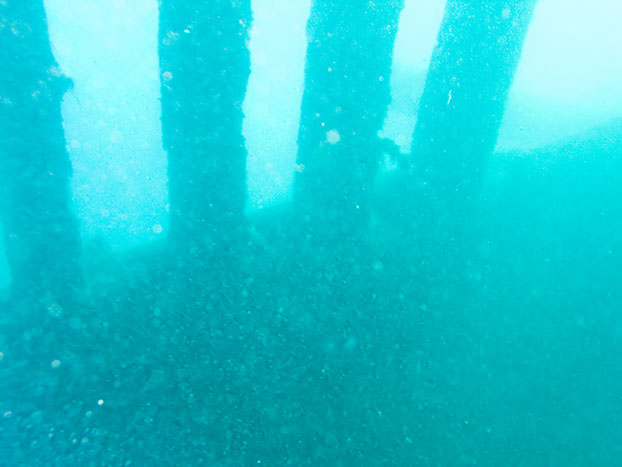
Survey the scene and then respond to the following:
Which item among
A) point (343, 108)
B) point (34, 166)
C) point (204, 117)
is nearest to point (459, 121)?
point (343, 108)

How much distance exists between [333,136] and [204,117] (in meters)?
0.94

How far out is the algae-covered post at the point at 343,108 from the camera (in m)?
2.38

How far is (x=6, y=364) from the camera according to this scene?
7.12ft

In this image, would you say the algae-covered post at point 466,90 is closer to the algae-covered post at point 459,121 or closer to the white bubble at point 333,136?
the algae-covered post at point 459,121

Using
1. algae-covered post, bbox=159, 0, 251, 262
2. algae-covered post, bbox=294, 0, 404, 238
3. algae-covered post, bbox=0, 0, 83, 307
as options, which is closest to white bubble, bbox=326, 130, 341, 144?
algae-covered post, bbox=294, 0, 404, 238

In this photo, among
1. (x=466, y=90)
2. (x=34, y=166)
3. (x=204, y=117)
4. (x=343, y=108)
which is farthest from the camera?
(x=466, y=90)

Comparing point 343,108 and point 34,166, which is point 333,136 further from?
point 34,166

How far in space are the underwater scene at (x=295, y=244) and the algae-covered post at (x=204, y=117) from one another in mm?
15

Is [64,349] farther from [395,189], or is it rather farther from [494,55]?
[494,55]

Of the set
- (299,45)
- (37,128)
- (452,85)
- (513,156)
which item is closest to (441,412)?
(513,156)

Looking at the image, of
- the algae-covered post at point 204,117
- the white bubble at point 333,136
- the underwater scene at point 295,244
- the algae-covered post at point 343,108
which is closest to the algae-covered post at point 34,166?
the underwater scene at point 295,244

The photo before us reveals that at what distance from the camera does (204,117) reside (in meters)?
2.34

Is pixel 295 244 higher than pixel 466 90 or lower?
lower

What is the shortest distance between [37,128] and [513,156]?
3629mm
